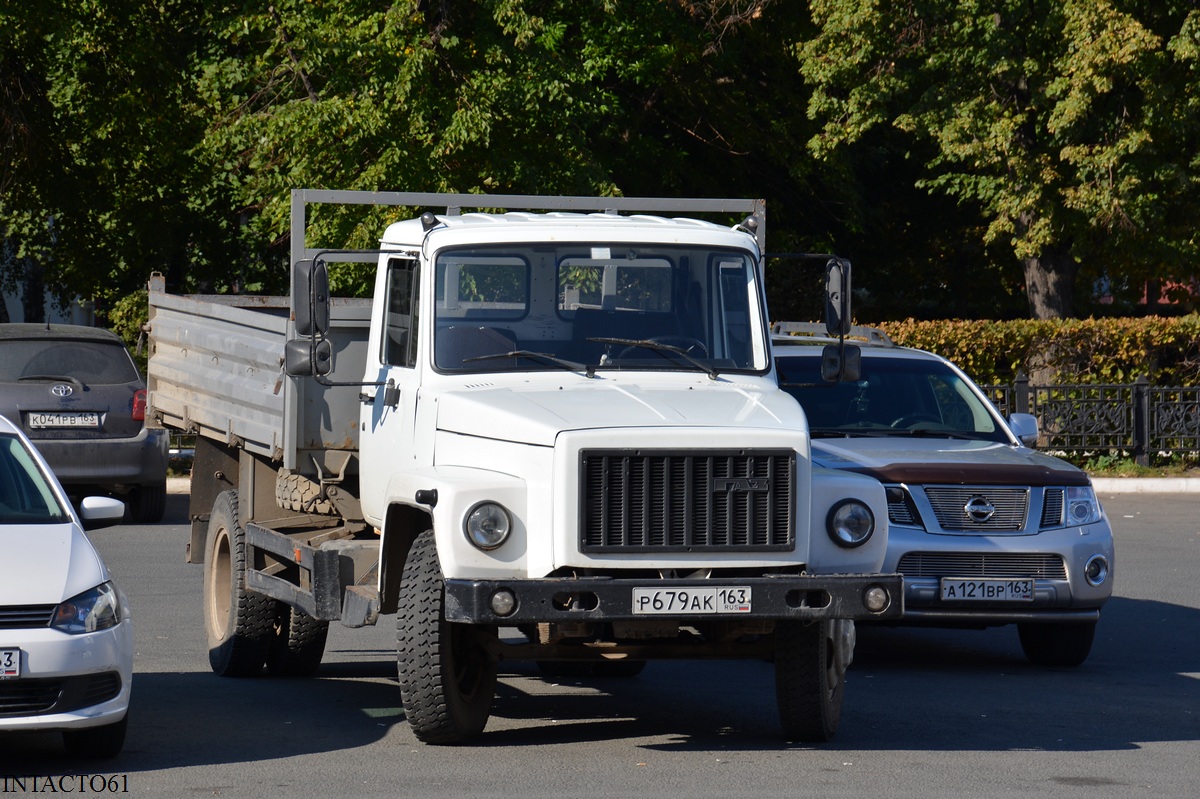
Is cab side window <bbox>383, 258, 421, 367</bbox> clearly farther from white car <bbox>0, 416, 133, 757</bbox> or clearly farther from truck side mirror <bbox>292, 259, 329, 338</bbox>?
white car <bbox>0, 416, 133, 757</bbox>

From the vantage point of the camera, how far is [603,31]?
28.3 metres

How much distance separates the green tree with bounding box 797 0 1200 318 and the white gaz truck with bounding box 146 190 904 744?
18106mm

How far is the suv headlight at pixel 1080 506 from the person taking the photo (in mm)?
10367

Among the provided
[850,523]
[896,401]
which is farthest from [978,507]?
[850,523]

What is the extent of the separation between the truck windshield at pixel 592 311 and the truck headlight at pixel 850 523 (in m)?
0.97

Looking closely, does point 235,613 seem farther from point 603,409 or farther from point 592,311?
point 603,409

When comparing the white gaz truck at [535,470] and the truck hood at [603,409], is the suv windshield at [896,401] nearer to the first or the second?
the white gaz truck at [535,470]

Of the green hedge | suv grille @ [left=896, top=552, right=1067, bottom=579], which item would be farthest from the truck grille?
the green hedge

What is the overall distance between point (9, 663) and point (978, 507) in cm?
543

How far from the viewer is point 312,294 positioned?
27.2 ft

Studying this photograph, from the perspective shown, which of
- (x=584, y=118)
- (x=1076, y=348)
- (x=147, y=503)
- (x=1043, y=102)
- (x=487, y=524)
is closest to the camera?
(x=487, y=524)

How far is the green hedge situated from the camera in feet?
85.5

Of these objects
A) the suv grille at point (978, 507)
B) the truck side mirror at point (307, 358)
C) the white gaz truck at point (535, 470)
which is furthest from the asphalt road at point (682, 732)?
the truck side mirror at point (307, 358)

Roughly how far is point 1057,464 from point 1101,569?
2.33ft
